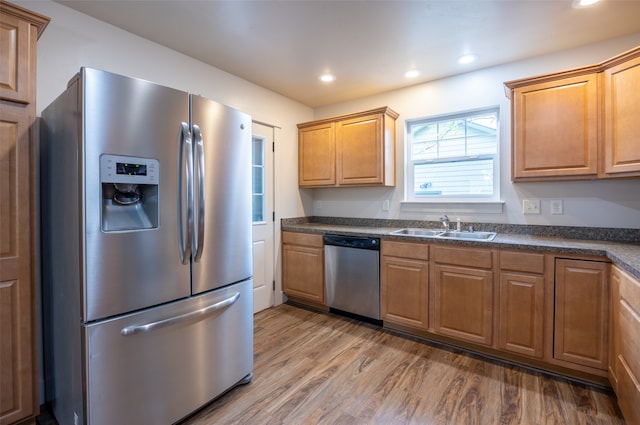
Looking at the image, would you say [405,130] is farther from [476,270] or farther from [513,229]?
[476,270]

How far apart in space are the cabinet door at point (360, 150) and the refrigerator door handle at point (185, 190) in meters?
2.00

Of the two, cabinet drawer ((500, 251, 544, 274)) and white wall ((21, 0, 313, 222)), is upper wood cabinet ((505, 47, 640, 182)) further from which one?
white wall ((21, 0, 313, 222))

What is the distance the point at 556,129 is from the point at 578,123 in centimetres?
13

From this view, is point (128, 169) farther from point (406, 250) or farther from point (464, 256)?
point (464, 256)

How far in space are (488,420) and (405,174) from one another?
228cm

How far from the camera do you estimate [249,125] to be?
1.99 m

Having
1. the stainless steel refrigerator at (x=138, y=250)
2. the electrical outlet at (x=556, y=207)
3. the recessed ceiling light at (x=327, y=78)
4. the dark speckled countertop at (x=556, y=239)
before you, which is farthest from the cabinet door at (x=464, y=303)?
the recessed ceiling light at (x=327, y=78)

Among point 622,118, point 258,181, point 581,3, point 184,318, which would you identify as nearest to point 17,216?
point 184,318

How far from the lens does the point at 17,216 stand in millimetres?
1475

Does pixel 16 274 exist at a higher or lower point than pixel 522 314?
higher

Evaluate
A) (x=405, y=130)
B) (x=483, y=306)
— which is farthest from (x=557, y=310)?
(x=405, y=130)

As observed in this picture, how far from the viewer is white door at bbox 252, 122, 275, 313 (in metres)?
3.28

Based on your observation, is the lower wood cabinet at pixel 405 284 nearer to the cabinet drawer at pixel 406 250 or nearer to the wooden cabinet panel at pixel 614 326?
the cabinet drawer at pixel 406 250

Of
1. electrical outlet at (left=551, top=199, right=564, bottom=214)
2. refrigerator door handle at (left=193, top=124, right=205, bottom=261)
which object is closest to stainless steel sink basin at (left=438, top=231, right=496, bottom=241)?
electrical outlet at (left=551, top=199, right=564, bottom=214)
